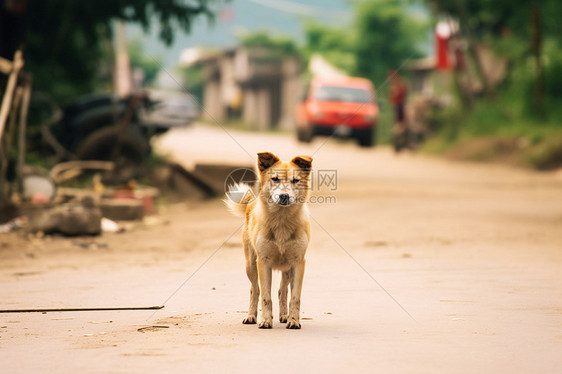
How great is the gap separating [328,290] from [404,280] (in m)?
0.76

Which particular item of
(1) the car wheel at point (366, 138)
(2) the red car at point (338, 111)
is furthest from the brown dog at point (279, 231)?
(1) the car wheel at point (366, 138)

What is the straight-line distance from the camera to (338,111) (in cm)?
3166

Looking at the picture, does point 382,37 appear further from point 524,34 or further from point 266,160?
point 266,160

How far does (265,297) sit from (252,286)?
0.94ft

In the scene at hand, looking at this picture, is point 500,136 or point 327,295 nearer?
point 327,295

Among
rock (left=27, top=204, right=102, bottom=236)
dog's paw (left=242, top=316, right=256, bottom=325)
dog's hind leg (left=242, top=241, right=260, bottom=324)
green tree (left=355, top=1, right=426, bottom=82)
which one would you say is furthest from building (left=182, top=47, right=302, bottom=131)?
dog's paw (left=242, top=316, right=256, bottom=325)

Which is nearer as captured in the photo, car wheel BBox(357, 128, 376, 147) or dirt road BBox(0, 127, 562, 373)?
dirt road BBox(0, 127, 562, 373)

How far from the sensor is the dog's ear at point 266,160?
19.3ft

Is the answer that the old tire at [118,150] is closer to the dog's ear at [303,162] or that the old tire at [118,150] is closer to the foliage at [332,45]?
the dog's ear at [303,162]

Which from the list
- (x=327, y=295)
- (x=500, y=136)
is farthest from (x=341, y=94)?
(x=327, y=295)

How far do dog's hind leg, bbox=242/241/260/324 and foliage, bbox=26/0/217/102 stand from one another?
11.4 meters

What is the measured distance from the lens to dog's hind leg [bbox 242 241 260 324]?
6.24m

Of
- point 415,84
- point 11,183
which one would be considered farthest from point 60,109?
point 415,84

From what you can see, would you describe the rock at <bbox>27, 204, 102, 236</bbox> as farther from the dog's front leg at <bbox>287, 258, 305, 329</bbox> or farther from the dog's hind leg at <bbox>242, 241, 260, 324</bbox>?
the dog's front leg at <bbox>287, 258, 305, 329</bbox>
